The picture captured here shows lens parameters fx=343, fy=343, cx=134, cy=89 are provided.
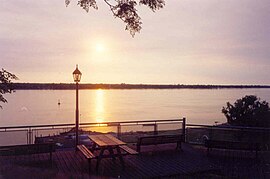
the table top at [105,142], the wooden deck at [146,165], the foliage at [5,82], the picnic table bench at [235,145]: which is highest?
the foliage at [5,82]

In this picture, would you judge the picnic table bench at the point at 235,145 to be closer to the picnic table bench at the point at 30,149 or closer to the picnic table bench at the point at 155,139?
the picnic table bench at the point at 155,139

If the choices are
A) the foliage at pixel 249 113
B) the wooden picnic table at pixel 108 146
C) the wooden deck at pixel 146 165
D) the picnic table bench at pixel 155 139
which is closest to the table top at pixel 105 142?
the wooden picnic table at pixel 108 146

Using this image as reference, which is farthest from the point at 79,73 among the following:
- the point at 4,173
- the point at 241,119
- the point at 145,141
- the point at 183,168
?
the point at 241,119

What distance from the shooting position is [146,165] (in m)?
10.3

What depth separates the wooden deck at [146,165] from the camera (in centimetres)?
941

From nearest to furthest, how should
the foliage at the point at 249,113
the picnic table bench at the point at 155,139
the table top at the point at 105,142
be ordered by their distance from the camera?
the table top at the point at 105,142, the picnic table bench at the point at 155,139, the foliage at the point at 249,113

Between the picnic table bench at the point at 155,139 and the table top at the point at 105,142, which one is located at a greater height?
the table top at the point at 105,142

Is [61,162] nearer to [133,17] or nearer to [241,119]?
[133,17]

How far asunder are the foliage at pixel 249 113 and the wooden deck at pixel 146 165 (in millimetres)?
19095

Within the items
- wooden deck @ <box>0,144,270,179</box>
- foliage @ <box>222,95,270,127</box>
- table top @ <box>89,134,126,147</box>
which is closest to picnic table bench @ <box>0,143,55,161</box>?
wooden deck @ <box>0,144,270,179</box>

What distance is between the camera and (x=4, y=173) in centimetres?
717

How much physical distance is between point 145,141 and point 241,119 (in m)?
21.4

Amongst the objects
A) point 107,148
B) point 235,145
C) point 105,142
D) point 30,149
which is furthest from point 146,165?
point 30,149

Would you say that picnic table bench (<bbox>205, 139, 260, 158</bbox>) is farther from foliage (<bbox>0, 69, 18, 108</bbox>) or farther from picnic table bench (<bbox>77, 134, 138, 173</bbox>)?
foliage (<bbox>0, 69, 18, 108</bbox>)
